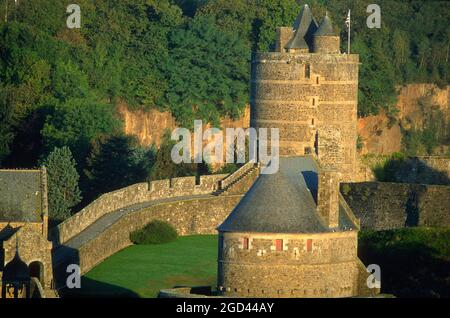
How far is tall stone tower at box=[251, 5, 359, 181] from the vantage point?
77.0 m

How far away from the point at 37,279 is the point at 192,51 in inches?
1486

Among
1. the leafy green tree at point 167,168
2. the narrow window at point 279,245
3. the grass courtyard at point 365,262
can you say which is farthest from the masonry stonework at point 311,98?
the narrow window at point 279,245

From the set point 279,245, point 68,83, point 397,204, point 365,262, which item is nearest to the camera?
point 279,245

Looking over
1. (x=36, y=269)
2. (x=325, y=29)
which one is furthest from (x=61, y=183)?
(x=36, y=269)

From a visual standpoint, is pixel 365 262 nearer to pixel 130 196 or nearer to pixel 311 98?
pixel 130 196

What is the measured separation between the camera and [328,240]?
56.6 metres

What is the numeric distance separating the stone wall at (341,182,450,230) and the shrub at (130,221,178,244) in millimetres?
5809

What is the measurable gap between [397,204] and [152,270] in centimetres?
1198

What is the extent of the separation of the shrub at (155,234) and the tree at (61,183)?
2.37 meters

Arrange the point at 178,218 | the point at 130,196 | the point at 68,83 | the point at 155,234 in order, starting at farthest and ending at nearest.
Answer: the point at 68,83, the point at 130,196, the point at 178,218, the point at 155,234

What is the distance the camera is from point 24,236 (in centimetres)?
6097
